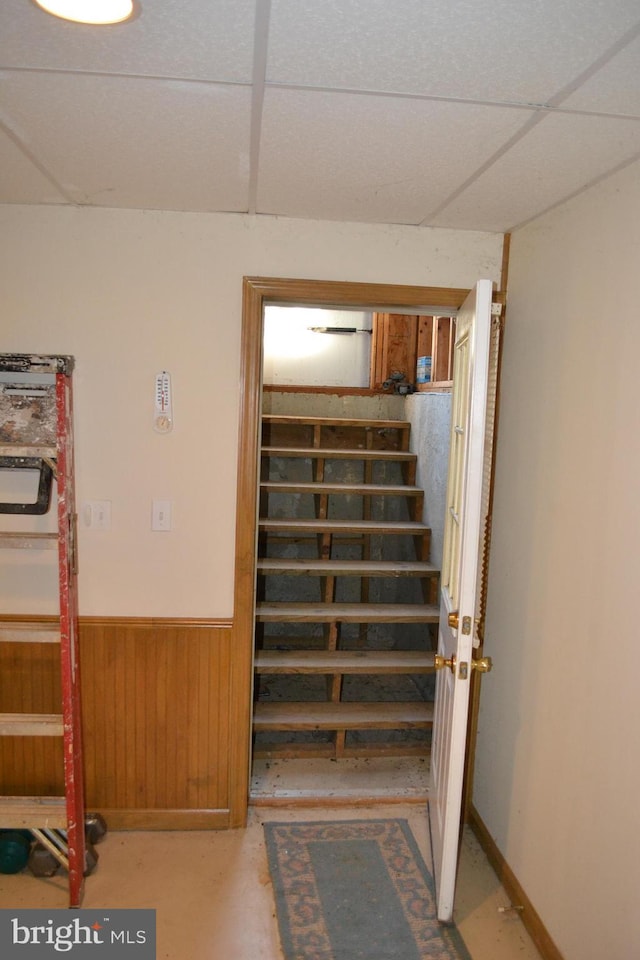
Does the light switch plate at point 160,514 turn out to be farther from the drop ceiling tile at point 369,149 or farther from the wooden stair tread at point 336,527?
the wooden stair tread at point 336,527

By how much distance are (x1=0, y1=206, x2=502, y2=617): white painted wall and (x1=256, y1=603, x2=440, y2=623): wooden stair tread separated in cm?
91

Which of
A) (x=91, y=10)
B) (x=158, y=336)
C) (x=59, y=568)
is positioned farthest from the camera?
(x=158, y=336)

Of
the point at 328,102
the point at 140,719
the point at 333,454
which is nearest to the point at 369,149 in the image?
the point at 328,102

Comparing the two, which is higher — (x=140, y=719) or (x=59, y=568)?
(x=59, y=568)

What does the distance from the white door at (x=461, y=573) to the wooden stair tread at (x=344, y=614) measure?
1083 mm

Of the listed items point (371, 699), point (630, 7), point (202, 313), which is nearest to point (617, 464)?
point (630, 7)

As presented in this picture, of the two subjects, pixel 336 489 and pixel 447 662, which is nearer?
pixel 447 662

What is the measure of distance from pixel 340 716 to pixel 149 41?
9.06ft

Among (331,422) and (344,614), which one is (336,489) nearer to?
(331,422)

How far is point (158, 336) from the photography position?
2342 mm

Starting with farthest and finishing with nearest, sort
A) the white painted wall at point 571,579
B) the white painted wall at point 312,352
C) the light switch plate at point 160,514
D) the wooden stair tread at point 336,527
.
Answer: the white painted wall at point 312,352 < the wooden stair tread at point 336,527 < the light switch plate at point 160,514 < the white painted wall at point 571,579

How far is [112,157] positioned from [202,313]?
2.11 ft

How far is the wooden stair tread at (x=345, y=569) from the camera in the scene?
11.6ft

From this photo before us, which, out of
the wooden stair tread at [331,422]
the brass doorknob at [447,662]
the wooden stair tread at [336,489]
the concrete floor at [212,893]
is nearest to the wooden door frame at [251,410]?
the concrete floor at [212,893]
